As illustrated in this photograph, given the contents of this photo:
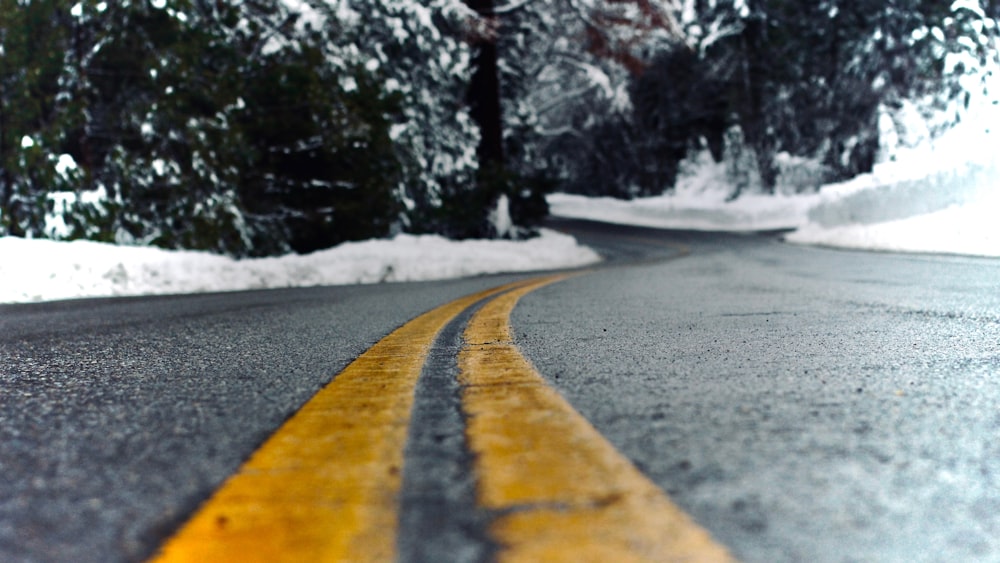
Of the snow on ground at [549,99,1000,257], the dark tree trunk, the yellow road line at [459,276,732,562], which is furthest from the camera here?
the dark tree trunk

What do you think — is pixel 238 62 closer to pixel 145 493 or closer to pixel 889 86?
pixel 145 493

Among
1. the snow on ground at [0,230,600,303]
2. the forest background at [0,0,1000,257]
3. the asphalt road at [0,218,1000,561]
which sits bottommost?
the asphalt road at [0,218,1000,561]

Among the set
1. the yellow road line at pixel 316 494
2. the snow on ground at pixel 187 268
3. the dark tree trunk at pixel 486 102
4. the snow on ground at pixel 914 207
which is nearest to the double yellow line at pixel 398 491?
the yellow road line at pixel 316 494

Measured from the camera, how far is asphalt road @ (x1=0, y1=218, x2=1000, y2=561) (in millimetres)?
1227

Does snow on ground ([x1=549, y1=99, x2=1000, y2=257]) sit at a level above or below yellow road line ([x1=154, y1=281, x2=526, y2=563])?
above

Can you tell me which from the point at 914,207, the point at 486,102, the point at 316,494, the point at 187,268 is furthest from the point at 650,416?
the point at 914,207

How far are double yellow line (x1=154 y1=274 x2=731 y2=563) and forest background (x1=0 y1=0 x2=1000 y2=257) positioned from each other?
389 inches

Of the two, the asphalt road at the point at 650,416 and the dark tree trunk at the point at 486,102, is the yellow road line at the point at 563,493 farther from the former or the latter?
the dark tree trunk at the point at 486,102

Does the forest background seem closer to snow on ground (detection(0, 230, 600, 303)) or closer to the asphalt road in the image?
snow on ground (detection(0, 230, 600, 303))

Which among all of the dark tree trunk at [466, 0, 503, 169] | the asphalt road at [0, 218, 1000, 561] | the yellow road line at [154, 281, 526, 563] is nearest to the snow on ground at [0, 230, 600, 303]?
the asphalt road at [0, 218, 1000, 561]

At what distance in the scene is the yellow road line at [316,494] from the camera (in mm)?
1125

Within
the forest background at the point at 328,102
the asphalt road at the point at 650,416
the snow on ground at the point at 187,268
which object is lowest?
the asphalt road at the point at 650,416

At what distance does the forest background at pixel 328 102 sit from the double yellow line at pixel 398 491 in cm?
987

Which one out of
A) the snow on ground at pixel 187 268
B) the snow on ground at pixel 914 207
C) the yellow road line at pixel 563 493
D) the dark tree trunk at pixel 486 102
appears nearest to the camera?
the yellow road line at pixel 563 493
